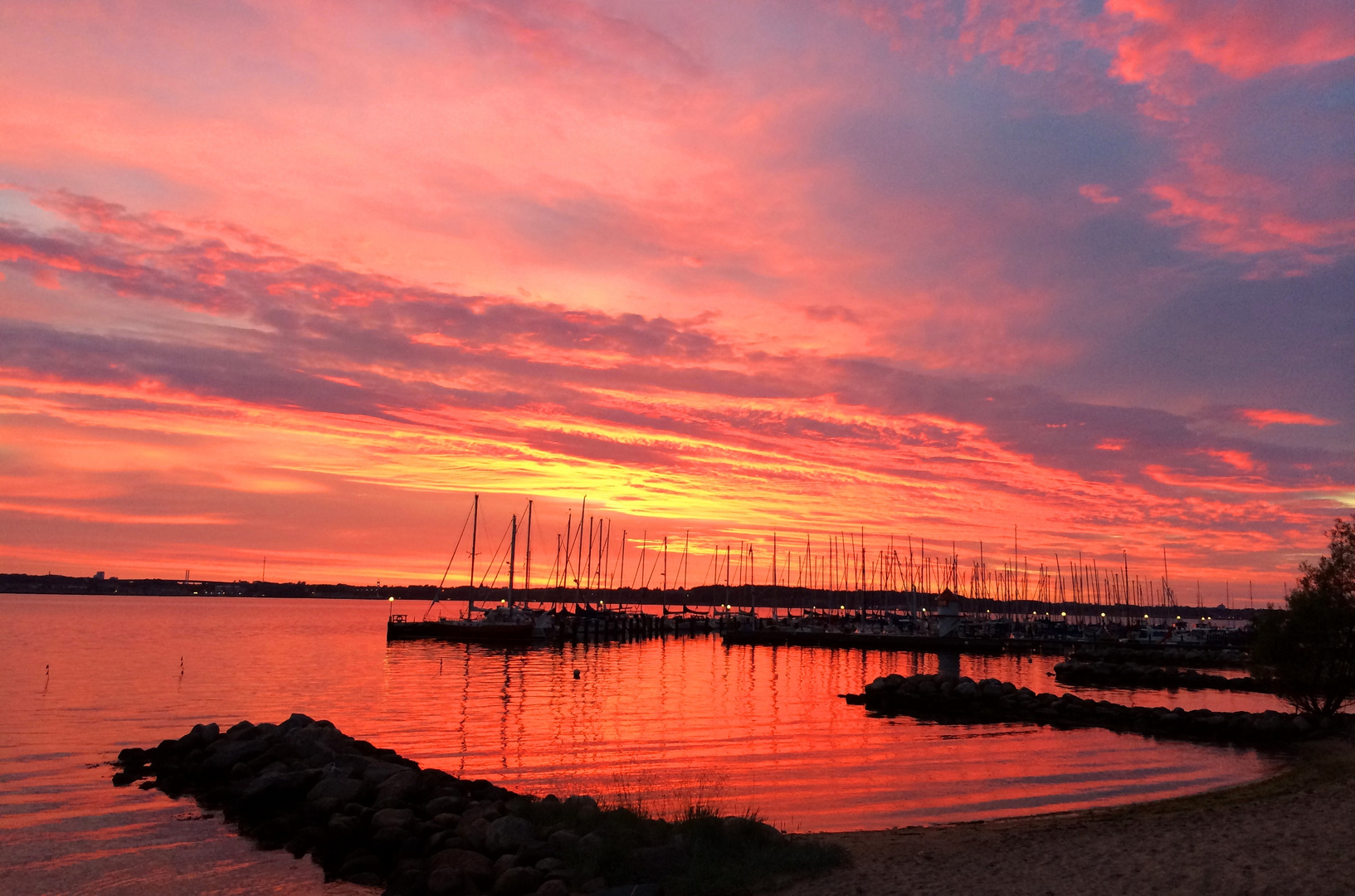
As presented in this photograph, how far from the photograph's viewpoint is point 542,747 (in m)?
32.6

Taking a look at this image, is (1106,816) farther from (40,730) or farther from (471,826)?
(40,730)

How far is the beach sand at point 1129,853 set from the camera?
42.2 feet

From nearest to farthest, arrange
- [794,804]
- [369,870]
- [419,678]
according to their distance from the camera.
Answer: [369,870]
[794,804]
[419,678]

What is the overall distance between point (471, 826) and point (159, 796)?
11407mm

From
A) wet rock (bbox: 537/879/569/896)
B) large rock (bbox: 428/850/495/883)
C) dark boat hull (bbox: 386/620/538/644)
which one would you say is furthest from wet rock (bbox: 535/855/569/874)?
dark boat hull (bbox: 386/620/538/644)

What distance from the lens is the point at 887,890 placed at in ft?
44.0

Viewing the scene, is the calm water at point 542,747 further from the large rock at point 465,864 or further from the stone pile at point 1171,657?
the stone pile at point 1171,657

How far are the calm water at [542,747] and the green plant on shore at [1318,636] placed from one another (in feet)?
18.5

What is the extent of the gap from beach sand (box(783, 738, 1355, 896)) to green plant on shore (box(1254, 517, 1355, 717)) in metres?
19.0

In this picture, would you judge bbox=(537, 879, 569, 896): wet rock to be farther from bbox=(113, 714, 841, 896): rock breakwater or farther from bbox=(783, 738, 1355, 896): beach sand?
bbox=(783, 738, 1355, 896): beach sand

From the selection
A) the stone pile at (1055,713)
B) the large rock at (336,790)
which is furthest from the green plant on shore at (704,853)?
the stone pile at (1055,713)

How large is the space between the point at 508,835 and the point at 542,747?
16932mm

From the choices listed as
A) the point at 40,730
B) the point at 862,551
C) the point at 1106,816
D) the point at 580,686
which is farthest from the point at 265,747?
the point at 862,551

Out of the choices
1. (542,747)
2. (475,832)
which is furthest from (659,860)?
(542,747)
